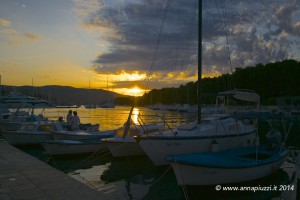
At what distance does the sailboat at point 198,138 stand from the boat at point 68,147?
5.49m

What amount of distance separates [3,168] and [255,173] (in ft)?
32.5

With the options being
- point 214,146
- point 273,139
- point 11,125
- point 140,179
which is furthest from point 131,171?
point 11,125

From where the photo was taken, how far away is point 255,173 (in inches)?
503

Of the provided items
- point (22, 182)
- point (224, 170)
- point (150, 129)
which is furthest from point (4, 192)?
point (150, 129)

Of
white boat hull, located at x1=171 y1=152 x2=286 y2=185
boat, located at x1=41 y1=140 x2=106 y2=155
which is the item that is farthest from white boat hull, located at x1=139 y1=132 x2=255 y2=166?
boat, located at x1=41 y1=140 x2=106 y2=155

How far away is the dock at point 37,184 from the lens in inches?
344

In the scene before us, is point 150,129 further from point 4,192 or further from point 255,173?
point 4,192

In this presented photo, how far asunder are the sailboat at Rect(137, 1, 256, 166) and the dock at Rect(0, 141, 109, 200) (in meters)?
4.97

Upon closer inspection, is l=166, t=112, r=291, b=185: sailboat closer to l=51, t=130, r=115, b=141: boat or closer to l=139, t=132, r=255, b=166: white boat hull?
l=139, t=132, r=255, b=166: white boat hull

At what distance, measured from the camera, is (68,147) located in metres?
19.4

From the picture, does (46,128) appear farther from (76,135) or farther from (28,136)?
(76,135)

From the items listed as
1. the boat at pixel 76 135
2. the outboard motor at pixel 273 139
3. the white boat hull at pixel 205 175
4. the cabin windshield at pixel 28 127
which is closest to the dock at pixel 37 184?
the white boat hull at pixel 205 175

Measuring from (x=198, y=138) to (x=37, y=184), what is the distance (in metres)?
8.35

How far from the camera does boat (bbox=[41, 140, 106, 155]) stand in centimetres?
1928
